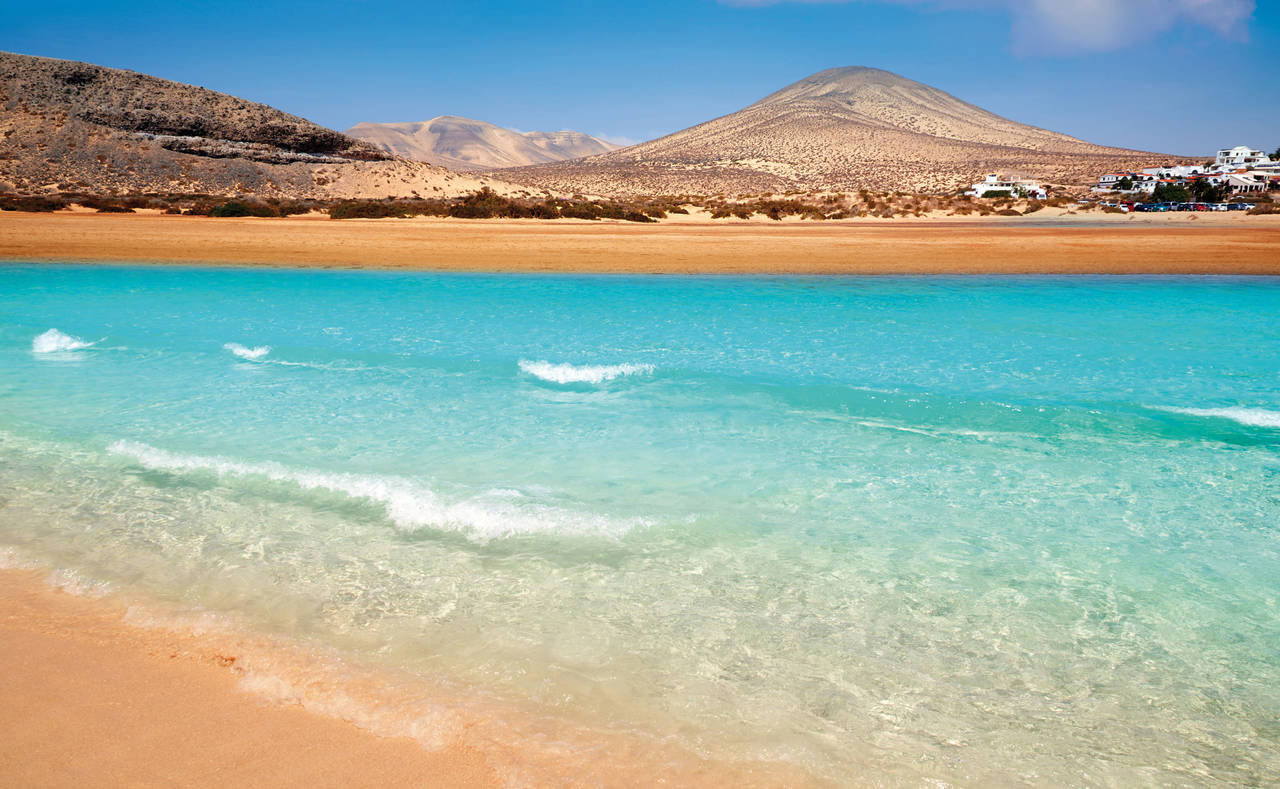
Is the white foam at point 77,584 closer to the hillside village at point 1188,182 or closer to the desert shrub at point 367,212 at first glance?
the desert shrub at point 367,212

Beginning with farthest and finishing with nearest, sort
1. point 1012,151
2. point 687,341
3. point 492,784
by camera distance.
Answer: point 1012,151 → point 687,341 → point 492,784

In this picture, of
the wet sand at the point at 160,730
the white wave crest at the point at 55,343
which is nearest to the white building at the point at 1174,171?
the white wave crest at the point at 55,343

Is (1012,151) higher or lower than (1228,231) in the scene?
higher

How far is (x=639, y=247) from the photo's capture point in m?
24.7

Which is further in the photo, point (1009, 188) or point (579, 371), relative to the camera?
point (1009, 188)

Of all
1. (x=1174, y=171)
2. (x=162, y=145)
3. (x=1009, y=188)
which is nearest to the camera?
(x=162, y=145)

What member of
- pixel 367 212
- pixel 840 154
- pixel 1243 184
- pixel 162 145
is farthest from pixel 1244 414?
pixel 840 154

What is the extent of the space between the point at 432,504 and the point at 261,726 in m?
2.48

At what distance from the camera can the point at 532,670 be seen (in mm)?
3467

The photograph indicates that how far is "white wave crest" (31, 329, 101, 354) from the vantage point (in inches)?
434

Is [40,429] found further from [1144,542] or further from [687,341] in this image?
[1144,542]

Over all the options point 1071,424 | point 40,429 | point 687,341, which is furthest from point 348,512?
point 687,341

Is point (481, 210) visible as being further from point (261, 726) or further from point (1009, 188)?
point (1009, 188)

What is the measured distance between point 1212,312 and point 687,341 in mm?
10909
